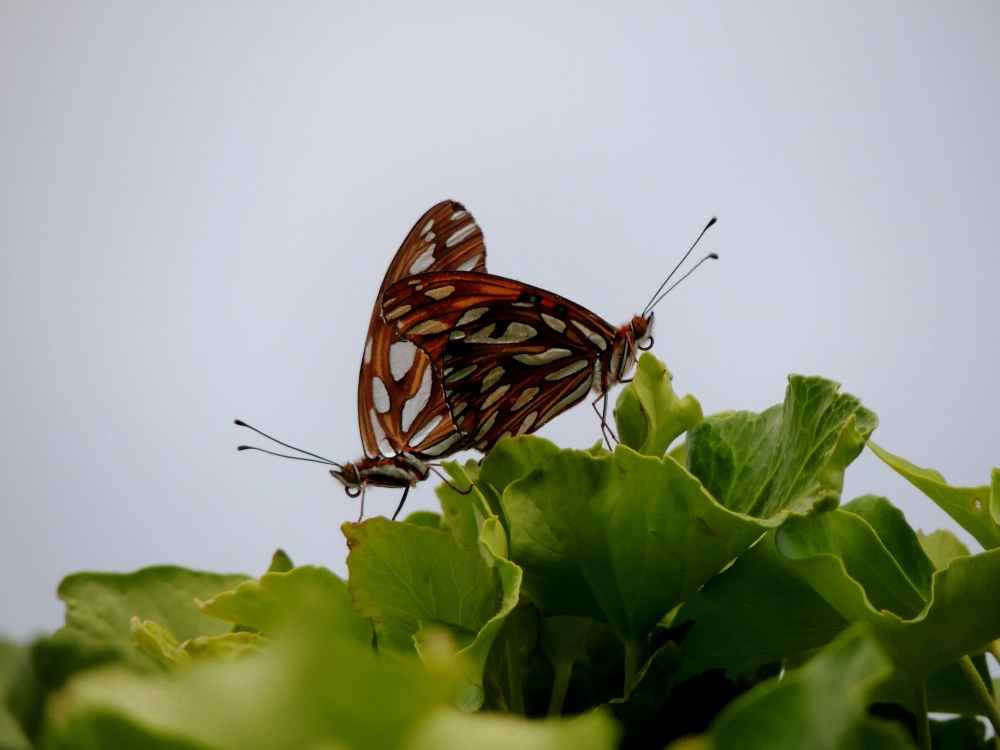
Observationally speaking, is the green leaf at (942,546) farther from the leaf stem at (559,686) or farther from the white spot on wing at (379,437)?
the white spot on wing at (379,437)

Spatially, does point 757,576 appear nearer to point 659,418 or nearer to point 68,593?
point 659,418

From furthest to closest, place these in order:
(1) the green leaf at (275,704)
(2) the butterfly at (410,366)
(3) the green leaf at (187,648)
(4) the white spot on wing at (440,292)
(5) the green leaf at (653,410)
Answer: (2) the butterfly at (410,366) < (4) the white spot on wing at (440,292) < (5) the green leaf at (653,410) < (3) the green leaf at (187,648) < (1) the green leaf at (275,704)

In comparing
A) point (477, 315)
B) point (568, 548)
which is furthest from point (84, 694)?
point (477, 315)

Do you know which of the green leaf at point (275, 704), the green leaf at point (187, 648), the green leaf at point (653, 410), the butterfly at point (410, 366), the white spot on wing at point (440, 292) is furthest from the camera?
the butterfly at point (410, 366)

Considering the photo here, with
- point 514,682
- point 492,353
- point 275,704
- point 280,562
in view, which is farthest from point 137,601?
point 492,353

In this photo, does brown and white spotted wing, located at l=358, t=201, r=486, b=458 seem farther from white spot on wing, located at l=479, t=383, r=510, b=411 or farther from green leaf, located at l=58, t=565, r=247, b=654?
green leaf, located at l=58, t=565, r=247, b=654

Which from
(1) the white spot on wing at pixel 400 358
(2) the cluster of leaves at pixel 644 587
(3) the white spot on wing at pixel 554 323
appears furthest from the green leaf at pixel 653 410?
(1) the white spot on wing at pixel 400 358
